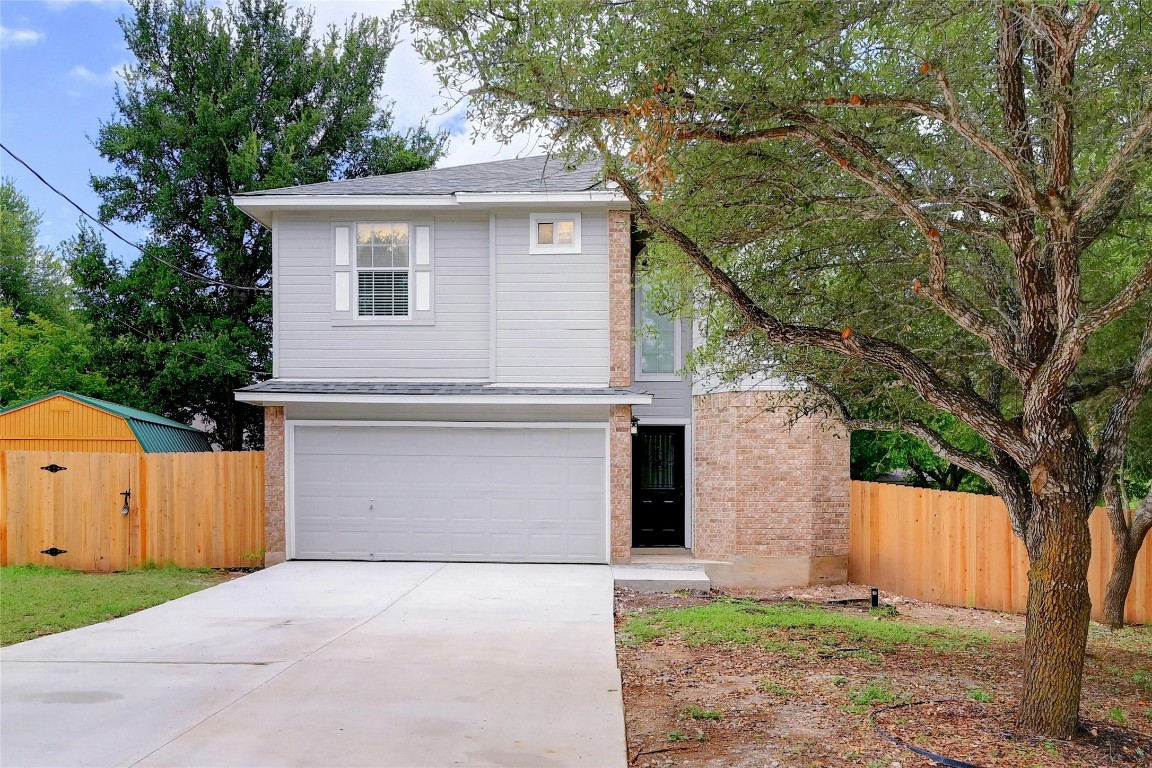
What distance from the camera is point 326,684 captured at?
20.5 ft

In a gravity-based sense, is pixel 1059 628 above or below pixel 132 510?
above

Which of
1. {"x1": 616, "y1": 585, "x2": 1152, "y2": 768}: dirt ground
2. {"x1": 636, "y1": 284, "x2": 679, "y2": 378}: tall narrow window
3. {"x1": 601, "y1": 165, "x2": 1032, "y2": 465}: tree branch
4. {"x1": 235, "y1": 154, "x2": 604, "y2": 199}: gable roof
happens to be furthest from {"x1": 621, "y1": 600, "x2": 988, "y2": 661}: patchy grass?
{"x1": 235, "y1": 154, "x2": 604, "y2": 199}: gable roof

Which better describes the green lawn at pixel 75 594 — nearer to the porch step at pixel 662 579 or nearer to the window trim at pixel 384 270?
the window trim at pixel 384 270

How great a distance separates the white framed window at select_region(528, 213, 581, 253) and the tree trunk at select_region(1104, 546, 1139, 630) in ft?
25.6

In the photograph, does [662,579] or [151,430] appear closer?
[662,579]

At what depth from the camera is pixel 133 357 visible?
64.5 feet

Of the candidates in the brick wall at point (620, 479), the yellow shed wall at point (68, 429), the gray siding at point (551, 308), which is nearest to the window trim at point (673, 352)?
the gray siding at point (551, 308)

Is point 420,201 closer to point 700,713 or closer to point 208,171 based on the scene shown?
point 700,713

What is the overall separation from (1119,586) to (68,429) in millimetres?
15432

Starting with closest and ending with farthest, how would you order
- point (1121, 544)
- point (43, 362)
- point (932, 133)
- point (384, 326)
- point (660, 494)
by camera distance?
point (932, 133) → point (1121, 544) → point (384, 326) → point (660, 494) → point (43, 362)

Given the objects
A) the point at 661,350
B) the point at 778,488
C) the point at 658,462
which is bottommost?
the point at 778,488

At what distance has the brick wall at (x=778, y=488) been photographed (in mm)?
12281

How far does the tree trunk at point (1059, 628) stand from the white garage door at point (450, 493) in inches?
298

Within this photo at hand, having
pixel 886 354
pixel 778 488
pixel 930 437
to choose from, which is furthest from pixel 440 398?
pixel 886 354
